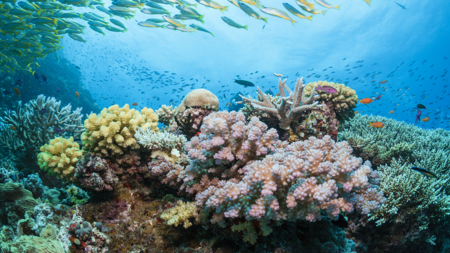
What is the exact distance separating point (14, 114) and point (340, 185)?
340 inches

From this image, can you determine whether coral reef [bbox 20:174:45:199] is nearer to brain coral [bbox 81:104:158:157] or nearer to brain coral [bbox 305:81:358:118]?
brain coral [bbox 81:104:158:157]

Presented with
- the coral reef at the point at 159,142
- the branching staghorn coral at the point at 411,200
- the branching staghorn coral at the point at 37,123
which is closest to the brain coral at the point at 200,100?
the coral reef at the point at 159,142

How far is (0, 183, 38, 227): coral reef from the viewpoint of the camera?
101 inches

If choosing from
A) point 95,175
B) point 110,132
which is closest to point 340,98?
point 110,132

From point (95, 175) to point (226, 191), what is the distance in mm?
2195

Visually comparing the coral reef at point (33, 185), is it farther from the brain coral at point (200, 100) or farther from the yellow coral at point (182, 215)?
the brain coral at point (200, 100)

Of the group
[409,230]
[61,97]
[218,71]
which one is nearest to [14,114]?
[409,230]

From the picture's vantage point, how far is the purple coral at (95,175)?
2676 millimetres

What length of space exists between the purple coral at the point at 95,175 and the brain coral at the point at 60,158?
1.95 feet

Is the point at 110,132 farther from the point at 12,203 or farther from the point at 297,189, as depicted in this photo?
the point at 297,189

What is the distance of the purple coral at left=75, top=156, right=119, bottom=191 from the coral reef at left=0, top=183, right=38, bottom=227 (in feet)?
2.70

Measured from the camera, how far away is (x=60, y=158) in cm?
314

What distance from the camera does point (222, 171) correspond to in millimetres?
2514

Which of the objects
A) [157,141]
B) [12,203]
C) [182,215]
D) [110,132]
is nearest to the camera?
[182,215]
